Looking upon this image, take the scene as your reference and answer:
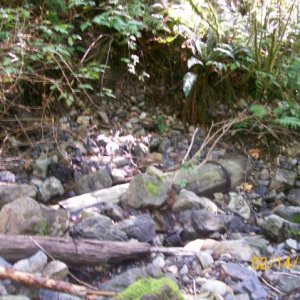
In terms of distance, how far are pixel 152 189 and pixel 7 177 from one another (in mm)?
1049

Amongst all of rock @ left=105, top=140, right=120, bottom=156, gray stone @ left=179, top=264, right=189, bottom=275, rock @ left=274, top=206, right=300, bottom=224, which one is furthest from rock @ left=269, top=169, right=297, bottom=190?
gray stone @ left=179, top=264, right=189, bottom=275

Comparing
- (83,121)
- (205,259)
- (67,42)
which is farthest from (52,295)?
(67,42)

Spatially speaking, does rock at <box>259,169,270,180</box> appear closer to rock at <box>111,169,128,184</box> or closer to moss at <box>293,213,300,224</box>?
moss at <box>293,213,300,224</box>

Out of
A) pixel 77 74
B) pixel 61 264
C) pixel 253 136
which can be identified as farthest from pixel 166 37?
pixel 61 264

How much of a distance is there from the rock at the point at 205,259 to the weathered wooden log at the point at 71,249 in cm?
31

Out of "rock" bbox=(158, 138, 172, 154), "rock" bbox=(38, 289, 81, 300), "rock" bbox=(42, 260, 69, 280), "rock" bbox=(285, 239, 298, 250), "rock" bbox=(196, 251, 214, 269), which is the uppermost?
→ "rock" bbox=(158, 138, 172, 154)

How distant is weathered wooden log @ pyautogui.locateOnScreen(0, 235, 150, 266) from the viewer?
203cm

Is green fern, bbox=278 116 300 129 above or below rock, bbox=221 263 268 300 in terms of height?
above

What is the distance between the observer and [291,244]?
269cm

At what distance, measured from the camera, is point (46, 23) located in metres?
3.54

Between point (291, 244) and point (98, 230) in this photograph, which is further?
point (291, 244)

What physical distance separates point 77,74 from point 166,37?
889 millimetres
